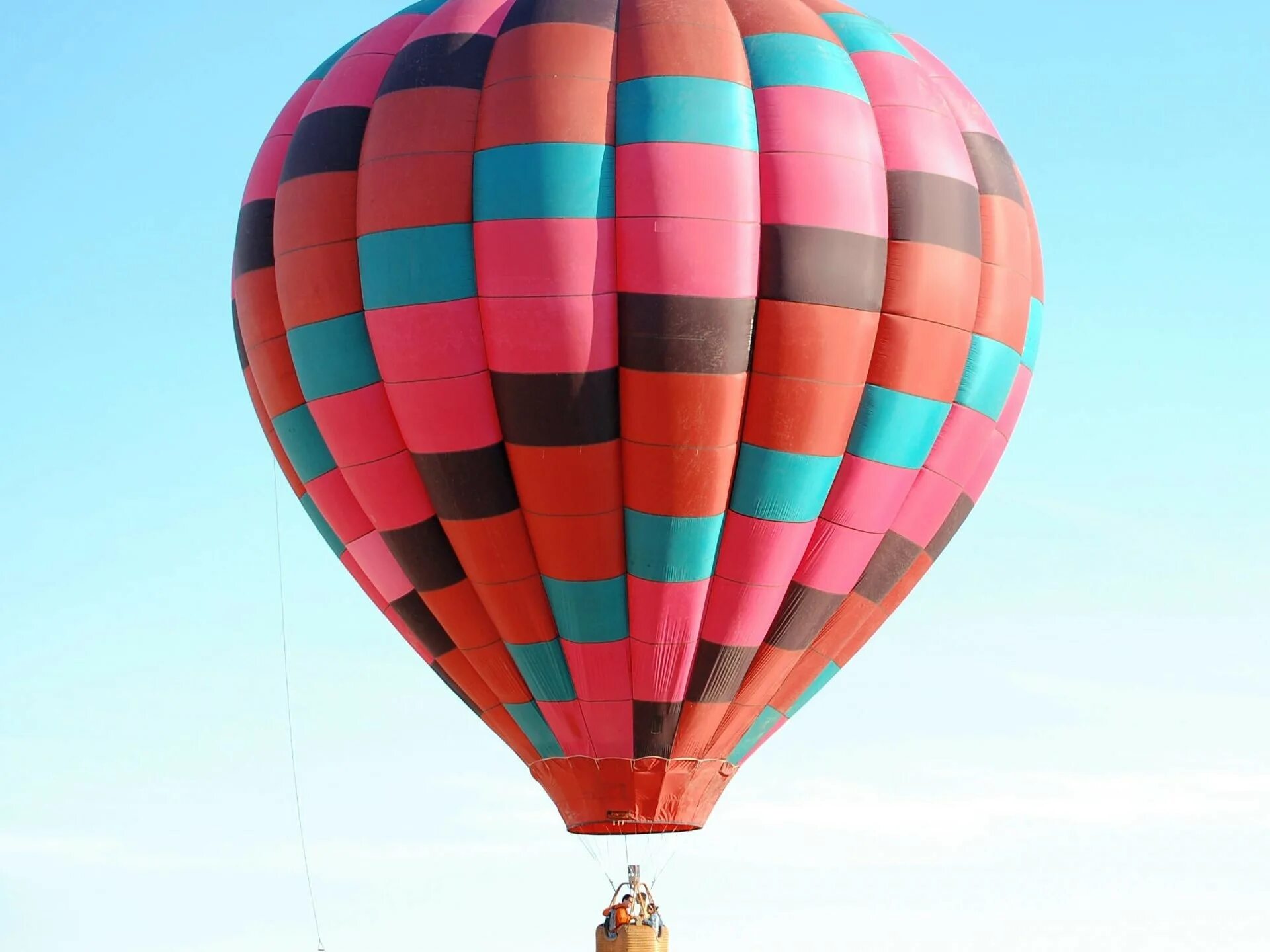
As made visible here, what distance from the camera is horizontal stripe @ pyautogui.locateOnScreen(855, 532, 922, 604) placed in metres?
14.8

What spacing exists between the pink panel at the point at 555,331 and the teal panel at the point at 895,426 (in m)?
1.81

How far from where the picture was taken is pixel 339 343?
1408 cm

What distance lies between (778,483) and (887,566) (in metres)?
1.54

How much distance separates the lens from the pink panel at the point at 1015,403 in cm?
1559

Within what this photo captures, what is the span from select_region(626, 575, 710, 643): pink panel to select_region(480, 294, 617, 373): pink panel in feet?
5.14

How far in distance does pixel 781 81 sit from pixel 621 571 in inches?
134

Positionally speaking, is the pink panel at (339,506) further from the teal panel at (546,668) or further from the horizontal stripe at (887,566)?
the horizontal stripe at (887,566)

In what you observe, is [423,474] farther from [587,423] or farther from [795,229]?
[795,229]

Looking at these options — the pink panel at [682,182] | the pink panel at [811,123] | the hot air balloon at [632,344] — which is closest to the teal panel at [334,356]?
the hot air balloon at [632,344]

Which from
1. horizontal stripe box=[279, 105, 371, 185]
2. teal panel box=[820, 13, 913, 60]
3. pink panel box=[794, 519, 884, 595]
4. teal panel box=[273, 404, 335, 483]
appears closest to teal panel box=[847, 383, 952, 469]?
pink panel box=[794, 519, 884, 595]

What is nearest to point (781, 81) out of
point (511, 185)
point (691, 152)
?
point (691, 152)

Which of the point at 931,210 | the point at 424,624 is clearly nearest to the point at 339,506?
the point at 424,624

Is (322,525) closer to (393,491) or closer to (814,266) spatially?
(393,491)

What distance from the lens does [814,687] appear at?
15.3 m
